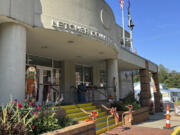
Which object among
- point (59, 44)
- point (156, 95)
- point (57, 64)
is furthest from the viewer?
point (156, 95)

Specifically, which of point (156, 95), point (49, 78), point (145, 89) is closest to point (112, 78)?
point (49, 78)

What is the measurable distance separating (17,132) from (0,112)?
1.19 m

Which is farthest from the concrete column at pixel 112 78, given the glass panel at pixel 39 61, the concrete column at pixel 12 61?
the concrete column at pixel 12 61

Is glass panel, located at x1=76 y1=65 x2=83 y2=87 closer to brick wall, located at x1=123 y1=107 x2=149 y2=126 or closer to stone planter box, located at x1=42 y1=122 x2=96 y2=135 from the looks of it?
brick wall, located at x1=123 y1=107 x2=149 y2=126

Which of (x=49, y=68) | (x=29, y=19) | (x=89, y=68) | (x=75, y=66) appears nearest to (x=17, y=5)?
(x=29, y=19)

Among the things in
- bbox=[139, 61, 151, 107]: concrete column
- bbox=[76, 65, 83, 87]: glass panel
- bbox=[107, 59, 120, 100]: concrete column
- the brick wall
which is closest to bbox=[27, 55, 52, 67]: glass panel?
bbox=[76, 65, 83, 87]: glass panel

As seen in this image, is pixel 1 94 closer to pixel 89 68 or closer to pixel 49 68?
pixel 49 68

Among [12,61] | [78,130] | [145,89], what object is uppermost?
[12,61]

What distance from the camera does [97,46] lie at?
9461mm

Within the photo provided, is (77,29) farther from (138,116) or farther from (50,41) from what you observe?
(138,116)

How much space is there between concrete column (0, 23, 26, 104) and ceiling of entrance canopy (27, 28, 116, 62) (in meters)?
0.86

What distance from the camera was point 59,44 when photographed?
29.7ft

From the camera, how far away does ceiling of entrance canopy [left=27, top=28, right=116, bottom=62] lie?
24.8 feet

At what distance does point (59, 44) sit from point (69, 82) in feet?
15.7
